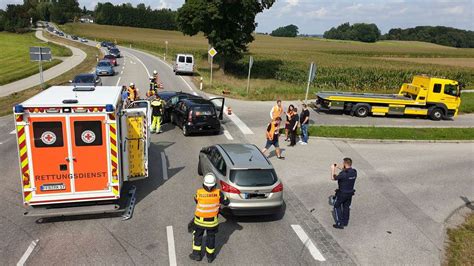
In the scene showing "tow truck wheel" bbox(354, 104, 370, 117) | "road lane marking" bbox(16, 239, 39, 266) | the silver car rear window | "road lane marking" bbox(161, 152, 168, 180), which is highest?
the silver car rear window

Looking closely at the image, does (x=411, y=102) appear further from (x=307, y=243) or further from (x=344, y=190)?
(x=307, y=243)

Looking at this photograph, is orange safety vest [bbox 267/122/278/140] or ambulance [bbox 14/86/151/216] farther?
orange safety vest [bbox 267/122/278/140]

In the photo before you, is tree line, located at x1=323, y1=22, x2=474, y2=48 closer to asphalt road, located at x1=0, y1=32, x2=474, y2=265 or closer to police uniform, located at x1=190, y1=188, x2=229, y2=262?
asphalt road, located at x1=0, y1=32, x2=474, y2=265

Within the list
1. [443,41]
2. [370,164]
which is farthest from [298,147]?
[443,41]

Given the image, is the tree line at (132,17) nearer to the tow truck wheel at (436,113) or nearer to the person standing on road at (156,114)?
the tow truck wheel at (436,113)

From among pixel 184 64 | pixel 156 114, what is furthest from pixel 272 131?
pixel 184 64

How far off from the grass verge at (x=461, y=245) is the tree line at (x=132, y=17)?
564ft

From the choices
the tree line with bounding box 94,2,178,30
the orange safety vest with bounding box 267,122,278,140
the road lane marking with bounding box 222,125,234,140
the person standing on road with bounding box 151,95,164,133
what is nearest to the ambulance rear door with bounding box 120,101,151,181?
the orange safety vest with bounding box 267,122,278,140

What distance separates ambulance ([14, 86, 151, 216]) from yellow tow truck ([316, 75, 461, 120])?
16064 mm

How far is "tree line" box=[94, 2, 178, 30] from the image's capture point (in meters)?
170

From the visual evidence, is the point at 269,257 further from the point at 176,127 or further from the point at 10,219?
the point at 176,127

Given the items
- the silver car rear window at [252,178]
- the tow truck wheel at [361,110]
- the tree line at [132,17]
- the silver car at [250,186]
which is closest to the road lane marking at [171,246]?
the silver car at [250,186]

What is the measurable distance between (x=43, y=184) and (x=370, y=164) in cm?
1097

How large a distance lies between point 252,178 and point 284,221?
143cm
